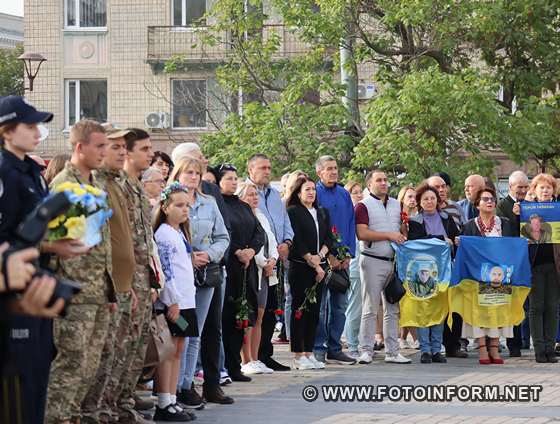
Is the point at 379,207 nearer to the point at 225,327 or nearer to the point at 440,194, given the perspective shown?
the point at 440,194

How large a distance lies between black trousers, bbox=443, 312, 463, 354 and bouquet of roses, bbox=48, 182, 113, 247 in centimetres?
956

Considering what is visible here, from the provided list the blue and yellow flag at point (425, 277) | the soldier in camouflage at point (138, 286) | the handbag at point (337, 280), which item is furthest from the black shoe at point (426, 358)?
the soldier in camouflage at point (138, 286)

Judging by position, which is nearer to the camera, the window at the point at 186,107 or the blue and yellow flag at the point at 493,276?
the blue and yellow flag at the point at 493,276

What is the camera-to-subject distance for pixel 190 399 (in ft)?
38.3

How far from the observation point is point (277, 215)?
14.8 metres

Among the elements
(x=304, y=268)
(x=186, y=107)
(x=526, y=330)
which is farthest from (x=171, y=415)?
(x=186, y=107)

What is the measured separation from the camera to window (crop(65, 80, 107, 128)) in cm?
4253

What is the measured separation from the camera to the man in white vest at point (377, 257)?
15.7 meters

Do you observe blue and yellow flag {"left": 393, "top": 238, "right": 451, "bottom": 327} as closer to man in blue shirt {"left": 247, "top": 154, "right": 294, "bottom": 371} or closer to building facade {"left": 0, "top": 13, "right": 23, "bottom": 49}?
man in blue shirt {"left": 247, "top": 154, "right": 294, "bottom": 371}

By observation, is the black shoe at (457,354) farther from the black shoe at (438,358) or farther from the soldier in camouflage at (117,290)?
the soldier in camouflage at (117,290)

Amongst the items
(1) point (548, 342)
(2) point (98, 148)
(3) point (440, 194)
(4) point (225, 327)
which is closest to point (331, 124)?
(3) point (440, 194)

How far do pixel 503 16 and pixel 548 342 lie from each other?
884 cm

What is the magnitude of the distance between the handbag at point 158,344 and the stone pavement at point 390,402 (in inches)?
27.1

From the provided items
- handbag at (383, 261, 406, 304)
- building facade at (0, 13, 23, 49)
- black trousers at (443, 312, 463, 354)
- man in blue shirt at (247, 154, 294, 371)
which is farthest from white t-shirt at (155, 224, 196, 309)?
building facade at (0, 13, 23, 49)
